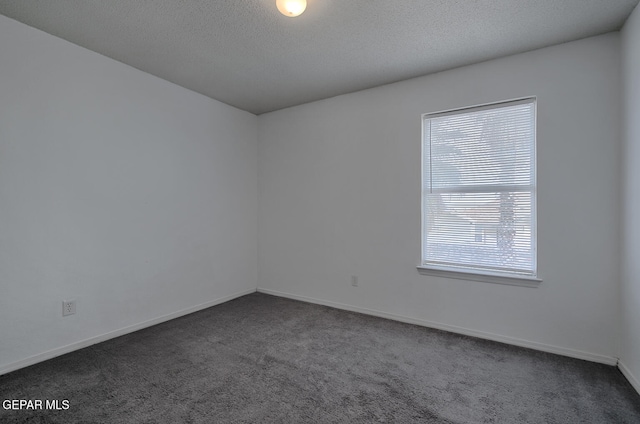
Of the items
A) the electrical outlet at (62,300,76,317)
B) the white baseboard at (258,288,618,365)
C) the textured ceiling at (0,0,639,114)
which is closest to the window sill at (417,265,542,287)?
the white baseboard at (258,288,618,365)

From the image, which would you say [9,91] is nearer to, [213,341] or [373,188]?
[213,341]

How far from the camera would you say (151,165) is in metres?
3.20

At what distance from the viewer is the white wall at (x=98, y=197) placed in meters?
2.30

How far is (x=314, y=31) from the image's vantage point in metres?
2.39

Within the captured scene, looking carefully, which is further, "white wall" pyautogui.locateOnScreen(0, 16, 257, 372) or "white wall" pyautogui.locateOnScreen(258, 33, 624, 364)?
"white wall" pyautogui.locateOnScreen(258, 33, 624, 364)

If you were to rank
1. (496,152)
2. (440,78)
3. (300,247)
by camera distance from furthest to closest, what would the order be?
1. (300,247)
2. (440,78)
3. (496,152)

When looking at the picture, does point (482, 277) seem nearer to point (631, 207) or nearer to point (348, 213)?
point (631, 207)

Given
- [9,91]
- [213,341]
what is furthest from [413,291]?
[9,91]

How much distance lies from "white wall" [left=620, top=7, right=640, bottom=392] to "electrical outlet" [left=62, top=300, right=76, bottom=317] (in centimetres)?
429

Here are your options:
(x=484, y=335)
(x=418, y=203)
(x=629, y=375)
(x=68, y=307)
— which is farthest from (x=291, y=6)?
(x=629, y=375)

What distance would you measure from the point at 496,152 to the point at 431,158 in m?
0.60

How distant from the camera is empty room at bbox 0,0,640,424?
2.07m

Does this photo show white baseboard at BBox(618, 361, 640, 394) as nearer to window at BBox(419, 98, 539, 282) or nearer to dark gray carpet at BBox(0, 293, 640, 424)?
dark gray carpet at BBox(0, 293, 640, 424)

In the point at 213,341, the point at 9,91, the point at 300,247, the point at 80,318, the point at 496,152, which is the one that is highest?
the point at 9,91
